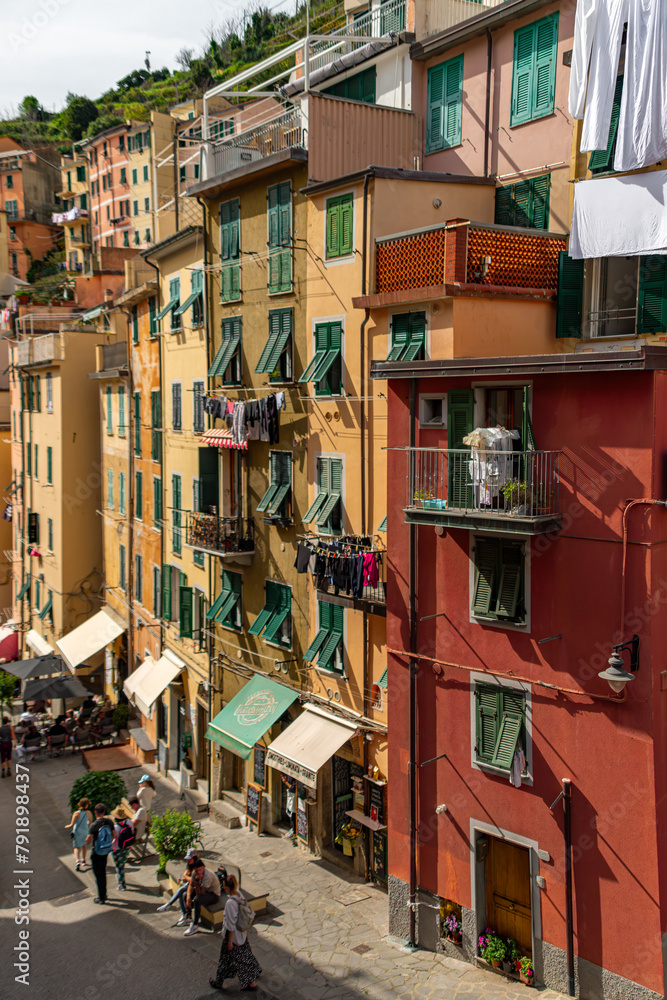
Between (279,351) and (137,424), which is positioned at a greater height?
(279,351)

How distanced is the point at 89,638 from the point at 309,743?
19.5m

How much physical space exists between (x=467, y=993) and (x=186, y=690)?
1666 cm

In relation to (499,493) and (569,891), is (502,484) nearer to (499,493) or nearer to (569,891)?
(499,493)

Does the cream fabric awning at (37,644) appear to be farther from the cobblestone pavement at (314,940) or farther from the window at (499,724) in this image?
the window at (499,724)

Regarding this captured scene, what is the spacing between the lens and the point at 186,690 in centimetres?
3102

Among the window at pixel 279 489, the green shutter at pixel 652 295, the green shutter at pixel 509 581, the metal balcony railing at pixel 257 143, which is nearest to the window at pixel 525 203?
the green shutter at pixel 652 295

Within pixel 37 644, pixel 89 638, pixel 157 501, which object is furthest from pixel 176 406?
pixel 37 644

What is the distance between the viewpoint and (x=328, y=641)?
74.2ft

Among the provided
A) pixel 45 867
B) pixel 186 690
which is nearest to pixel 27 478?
pixel 186 690

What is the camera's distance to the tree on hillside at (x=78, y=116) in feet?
339

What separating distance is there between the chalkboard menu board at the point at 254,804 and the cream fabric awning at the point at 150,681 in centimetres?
543

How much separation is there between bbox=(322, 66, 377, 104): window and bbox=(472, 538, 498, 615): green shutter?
1329 cm

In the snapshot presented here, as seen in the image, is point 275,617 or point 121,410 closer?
point 275,617

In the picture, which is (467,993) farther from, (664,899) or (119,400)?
(119,400)
